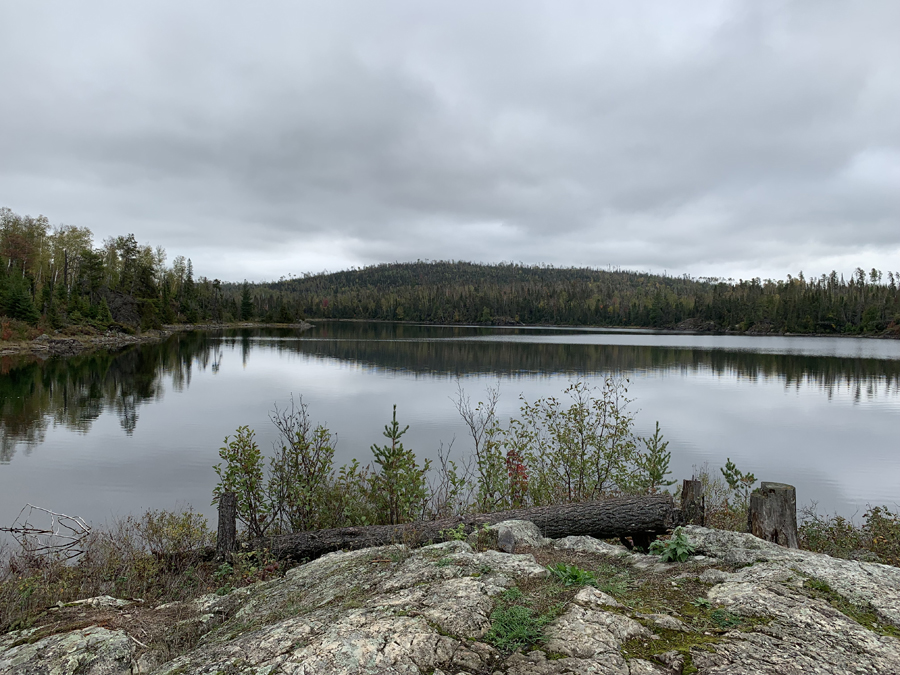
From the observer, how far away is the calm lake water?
562 inches

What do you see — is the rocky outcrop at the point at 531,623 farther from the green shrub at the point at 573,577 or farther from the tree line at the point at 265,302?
the tree line at the point at 265,302

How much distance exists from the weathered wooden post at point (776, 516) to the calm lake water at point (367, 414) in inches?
345

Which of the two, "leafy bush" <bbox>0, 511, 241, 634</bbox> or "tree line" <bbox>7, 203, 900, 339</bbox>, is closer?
"leafy bush" <bbox>0, 511, 241, 634</bbox>

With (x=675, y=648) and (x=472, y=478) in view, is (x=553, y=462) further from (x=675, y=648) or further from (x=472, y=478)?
(x=675, y=648)

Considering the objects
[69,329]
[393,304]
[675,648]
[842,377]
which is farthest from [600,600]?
[393,304]

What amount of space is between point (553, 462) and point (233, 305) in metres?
143

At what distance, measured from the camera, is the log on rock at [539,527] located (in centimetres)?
691

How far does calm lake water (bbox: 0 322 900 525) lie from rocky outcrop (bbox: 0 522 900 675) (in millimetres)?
8766

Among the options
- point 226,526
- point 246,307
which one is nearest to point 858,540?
point 226,526

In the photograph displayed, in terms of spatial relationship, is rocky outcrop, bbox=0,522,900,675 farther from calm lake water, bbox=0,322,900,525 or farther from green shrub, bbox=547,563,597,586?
calm lake water, bbox=0,322,900,525

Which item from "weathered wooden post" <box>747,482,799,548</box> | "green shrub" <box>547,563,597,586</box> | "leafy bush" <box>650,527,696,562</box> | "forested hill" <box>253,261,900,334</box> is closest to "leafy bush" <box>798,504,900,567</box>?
"weathered wooden post" <box>747,482,799,548</box>

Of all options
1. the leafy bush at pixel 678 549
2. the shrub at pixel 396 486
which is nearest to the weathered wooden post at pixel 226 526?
the shrub at pixel 396 486

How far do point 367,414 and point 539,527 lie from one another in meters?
16.9

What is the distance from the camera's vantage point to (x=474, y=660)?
3.28 m
